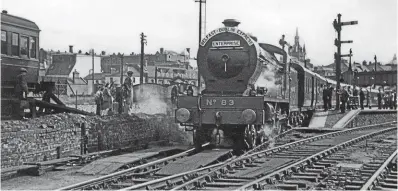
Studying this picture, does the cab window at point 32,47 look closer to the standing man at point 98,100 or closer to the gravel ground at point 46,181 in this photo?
the standing man at point 98,100

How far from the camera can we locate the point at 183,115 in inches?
472

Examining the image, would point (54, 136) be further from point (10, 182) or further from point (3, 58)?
point (3, 58)

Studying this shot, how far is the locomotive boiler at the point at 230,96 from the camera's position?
11630mm

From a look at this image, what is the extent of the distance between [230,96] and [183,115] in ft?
4.37

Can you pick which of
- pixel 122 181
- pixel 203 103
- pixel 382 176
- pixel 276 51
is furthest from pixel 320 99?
pixel 122 181

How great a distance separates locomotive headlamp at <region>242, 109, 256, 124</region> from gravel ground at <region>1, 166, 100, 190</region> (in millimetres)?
4084

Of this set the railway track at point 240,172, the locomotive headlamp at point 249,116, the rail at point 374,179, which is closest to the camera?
the rail at point 374,179

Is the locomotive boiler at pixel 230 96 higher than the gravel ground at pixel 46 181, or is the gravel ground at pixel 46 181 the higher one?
the locomotive boiler at pixel 230 96

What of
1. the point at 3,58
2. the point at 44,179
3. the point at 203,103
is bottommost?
the point at 44,179

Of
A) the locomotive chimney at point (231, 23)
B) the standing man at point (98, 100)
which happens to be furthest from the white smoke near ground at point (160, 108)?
the locomotive chimney at point (231, 23)

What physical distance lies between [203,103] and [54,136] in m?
3.80

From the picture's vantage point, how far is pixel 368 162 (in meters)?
10.4

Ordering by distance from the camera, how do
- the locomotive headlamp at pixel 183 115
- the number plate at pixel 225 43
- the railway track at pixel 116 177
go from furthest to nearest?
the number plate at pixel 225 43 → the locomotive headlamp at pixel 183 115 → the railway track at pixel 116 177

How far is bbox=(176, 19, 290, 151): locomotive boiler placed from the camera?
11.6m
